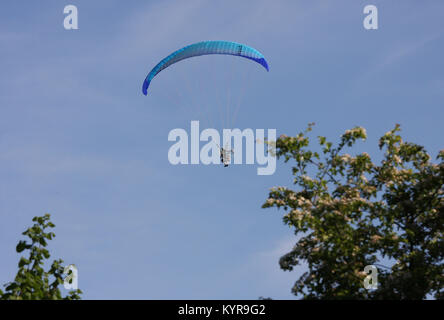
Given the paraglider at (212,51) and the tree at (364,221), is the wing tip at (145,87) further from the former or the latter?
the tree at (364,221)

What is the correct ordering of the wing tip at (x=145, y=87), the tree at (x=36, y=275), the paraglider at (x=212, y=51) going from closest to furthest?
the tree at (x=36, y=275) < the paraglider at (x=212, y=51) < the wing tip at (x=145, y=87)

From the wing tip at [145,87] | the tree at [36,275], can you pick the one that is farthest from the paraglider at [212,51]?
the tree at [36,275]

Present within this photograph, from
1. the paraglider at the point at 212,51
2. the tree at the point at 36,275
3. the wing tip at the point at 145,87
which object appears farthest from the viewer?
the wing tip at the point at 145,87

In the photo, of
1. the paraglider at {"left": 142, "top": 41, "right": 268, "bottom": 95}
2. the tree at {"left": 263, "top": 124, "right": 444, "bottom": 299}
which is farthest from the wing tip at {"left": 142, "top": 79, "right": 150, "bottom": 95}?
the tree at {"left": 263, "top": 124, "right": 444, "bottom": 299}

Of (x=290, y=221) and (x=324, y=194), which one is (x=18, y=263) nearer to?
(x=290, y=221)

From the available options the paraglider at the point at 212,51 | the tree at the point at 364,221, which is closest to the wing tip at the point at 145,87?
the paraglider at the point at 212,51

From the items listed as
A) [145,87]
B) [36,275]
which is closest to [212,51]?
[145,87]

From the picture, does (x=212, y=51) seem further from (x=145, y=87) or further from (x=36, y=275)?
(x=36, y=275)

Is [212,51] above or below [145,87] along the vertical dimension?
above

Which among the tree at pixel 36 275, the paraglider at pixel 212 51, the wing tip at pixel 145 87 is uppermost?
the paraglider at pixel 212 51

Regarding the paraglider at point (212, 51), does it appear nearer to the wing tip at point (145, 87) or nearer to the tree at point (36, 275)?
the wing tip at point (145, 87)

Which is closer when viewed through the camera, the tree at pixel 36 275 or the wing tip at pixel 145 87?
the tree at pixel 36 275

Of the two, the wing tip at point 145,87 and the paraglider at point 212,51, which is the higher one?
the paraglider at point 212,51
